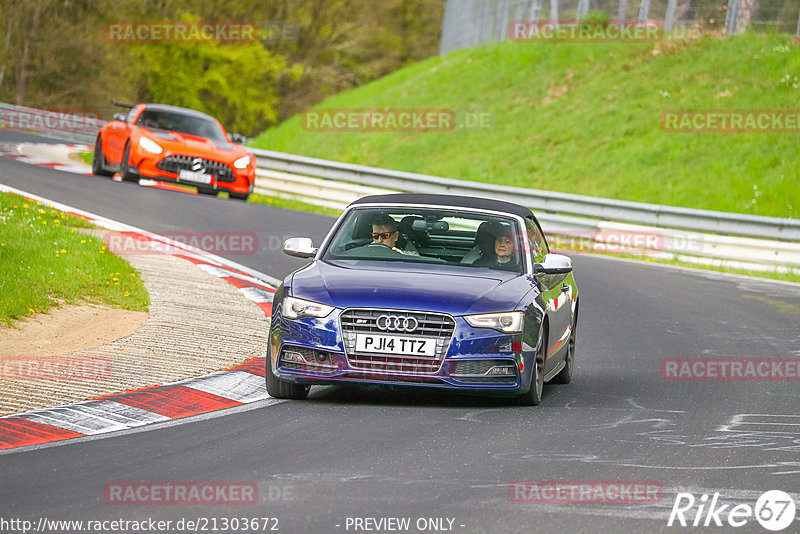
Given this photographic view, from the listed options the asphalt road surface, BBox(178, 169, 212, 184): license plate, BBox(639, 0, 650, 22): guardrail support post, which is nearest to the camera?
the asphalt road surface

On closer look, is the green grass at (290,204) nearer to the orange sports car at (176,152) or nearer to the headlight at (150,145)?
the orange sports car at (176,152)

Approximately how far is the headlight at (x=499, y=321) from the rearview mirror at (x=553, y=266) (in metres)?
0.98

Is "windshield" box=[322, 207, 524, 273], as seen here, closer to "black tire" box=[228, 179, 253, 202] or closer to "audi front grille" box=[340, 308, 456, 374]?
"audi front grille" box=[340, 308, 456, 374]

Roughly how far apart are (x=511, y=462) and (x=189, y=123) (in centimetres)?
1783

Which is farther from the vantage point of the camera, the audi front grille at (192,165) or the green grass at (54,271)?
the audi front grille at (192,165)

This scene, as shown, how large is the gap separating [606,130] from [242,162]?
36.1 feet

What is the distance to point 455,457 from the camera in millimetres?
6945

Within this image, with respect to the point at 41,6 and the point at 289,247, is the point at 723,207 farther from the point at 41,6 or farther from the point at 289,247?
the point at 41,6

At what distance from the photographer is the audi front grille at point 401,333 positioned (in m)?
8.17

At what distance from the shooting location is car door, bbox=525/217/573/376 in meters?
9.19

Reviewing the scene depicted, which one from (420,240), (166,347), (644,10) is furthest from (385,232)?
(644,10)

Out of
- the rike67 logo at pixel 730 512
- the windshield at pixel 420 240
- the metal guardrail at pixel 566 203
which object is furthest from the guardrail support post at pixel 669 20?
the rike67 logo at pixel 730 512

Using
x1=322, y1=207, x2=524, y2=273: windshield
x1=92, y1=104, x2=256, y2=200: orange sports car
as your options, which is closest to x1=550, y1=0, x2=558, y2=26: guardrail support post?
x1=92, y1=104, x2=256, y2=200: orange sports car

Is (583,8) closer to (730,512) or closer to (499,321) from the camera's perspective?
(499,321)
